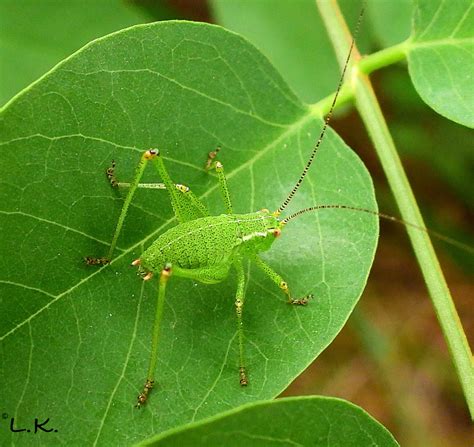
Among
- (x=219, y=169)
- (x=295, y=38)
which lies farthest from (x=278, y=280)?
(x=295, y=38)

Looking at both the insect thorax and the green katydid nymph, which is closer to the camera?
the green katydid nymph

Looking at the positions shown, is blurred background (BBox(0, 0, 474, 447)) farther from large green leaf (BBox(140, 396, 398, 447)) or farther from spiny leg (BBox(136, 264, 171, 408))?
Result: large green leaf (BBox(140, 396, 398, 447))

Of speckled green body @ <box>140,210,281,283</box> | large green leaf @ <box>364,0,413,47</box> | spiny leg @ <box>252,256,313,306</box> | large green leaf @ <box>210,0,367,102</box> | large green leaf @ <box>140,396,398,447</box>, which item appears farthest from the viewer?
large green leaf @ <box>210,0,367,102</box>

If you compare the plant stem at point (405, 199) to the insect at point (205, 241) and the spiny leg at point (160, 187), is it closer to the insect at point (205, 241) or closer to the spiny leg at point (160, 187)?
the insect at point (205, 241)

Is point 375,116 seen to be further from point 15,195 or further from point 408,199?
point 15,195

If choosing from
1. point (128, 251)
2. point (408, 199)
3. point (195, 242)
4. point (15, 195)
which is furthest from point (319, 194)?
point (15, 195)

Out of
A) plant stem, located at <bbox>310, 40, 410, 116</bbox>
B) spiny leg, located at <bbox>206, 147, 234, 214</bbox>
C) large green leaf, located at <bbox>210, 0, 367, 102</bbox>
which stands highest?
large green leaf, located at <bbox>210, 0, 367, 102</bbox>

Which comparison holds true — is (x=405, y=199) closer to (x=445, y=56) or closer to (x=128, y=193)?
(x=445, y=56)

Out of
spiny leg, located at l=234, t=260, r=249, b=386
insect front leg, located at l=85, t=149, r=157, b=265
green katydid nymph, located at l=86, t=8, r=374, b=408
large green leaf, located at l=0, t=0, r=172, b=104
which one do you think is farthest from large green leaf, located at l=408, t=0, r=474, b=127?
large green leaf, located at l=0, t=0, r=172, b=104
